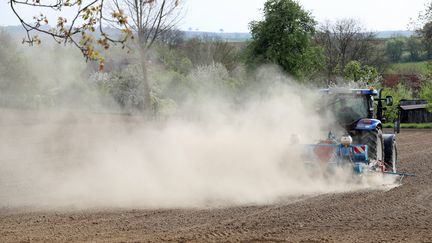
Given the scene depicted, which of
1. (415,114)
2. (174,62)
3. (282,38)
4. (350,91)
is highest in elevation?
(282,38)

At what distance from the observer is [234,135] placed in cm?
1561

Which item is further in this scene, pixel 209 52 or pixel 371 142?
pixel 209 52

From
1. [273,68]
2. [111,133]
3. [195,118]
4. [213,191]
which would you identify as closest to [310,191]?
[213,191]

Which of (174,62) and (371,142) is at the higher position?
(174,62)

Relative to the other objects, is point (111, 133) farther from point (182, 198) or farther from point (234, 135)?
point (182, 198)

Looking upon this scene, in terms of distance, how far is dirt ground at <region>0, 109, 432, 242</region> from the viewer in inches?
344

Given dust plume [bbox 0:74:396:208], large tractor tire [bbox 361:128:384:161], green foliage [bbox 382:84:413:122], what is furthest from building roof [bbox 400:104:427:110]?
large tractor tire [bbox 361:128:384:161]

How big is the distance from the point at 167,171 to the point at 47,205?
138 inches

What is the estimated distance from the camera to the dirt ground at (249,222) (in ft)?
28.7

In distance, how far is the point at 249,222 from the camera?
9.70 metres

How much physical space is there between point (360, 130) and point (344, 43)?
56864 millimetres

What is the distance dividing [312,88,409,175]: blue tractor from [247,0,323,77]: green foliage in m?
23.7

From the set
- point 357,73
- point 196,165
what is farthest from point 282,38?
point 196,165

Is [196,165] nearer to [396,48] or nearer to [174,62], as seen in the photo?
[174,62]
